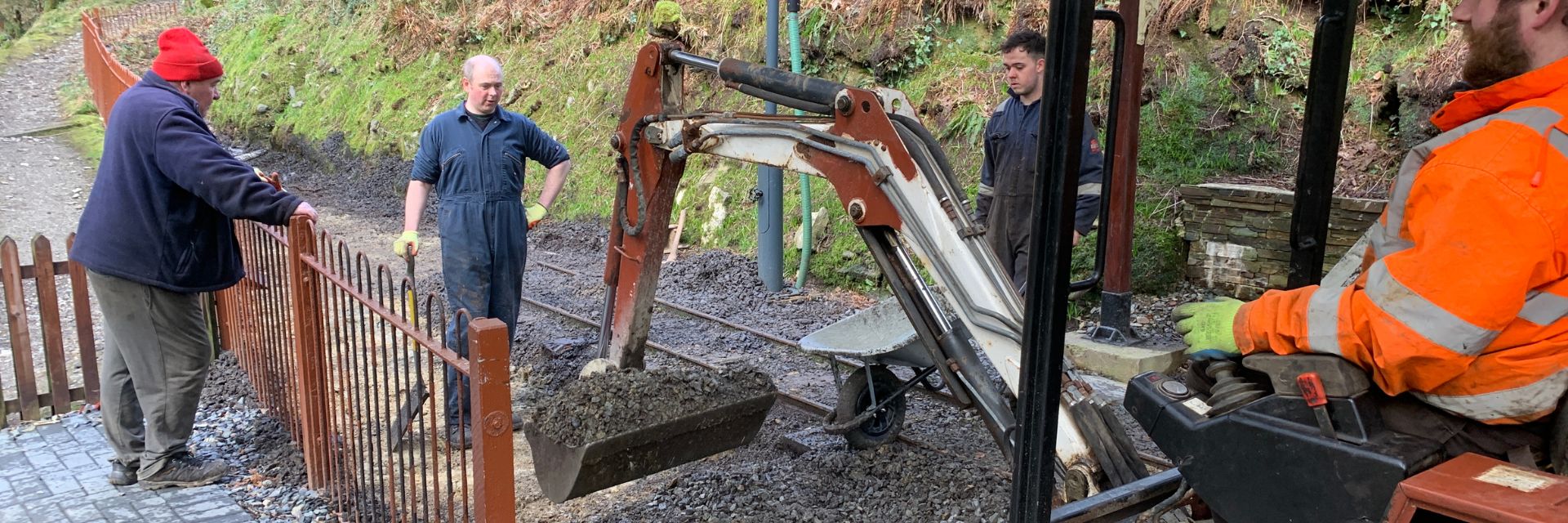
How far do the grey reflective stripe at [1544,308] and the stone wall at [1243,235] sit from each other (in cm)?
495

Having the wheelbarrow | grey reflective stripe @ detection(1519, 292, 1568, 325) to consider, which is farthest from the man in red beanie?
grey reflective stripe @ detection(1519, 292, 1568, 325)

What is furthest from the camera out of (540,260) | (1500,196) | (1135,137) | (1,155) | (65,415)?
(1,155)

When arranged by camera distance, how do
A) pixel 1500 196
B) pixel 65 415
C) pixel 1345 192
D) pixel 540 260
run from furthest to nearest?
pixel 540 260 → pixel 1345 192 → pixel 65 415 → pixel 1500 196

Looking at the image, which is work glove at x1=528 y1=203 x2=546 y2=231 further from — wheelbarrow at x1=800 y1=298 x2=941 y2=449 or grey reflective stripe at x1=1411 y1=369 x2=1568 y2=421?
grey reflective stripe at x1=1411 y1=369 x2=1568 y2=421

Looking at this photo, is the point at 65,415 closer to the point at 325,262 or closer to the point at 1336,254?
the point at 325,262

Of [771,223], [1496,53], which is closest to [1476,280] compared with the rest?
[1496,53]

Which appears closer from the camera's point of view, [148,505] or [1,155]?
[148,505]

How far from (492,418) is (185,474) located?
248 centimetres

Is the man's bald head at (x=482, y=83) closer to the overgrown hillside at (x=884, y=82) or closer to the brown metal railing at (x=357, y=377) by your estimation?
the brown metal railing at (x=357, y=377)

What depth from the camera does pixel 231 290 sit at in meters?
5.89

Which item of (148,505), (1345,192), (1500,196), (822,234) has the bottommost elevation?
(148,505)

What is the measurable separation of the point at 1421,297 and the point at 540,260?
917cm

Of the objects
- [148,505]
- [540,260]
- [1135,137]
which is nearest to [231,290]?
[148,505]

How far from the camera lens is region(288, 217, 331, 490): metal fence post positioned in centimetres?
436
